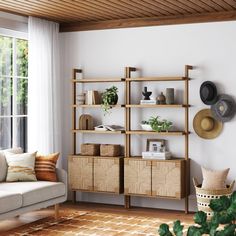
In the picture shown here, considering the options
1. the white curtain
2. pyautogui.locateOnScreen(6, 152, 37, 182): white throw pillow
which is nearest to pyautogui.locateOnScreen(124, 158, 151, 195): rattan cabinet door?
the white curtain

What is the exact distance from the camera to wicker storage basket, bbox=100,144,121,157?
629 centimetres

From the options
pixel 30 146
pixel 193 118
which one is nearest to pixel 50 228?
pixel 30 146

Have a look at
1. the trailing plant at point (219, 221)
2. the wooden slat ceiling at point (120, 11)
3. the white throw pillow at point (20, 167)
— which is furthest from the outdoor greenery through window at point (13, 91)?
the trailing plant at point (219, 221)

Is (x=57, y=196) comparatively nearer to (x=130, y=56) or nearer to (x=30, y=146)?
(x=30, y=146)

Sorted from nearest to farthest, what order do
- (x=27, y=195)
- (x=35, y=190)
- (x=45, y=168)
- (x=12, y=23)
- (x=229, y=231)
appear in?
(x=229, y=231) → (x=27, y=195) → (x=35, y=190) → (x=45, y=168) → (x=12, y=23)

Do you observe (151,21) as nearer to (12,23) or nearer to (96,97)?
(96,97)

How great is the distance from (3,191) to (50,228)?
0.69 m

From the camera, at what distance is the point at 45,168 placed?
554 cm

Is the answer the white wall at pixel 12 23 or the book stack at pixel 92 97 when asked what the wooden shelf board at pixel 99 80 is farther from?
the white wall at pixel 12 23

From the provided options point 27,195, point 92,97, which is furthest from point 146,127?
point 27,195

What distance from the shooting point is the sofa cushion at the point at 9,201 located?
4.60 m

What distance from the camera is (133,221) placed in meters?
5.48

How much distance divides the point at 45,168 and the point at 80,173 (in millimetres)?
947

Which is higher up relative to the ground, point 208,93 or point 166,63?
point 166,63
